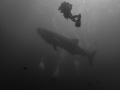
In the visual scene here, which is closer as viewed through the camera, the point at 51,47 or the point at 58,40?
the point at 58,40

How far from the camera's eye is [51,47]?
30.8 meters

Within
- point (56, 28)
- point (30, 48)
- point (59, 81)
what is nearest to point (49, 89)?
point (59, 81)

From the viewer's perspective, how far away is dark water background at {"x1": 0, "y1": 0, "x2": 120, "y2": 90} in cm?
2136

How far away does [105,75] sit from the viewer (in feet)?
103

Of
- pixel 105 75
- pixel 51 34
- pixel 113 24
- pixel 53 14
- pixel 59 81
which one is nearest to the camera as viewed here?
pixel 51 34

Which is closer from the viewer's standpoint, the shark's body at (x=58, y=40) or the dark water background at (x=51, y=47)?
the shark's body at (x=58, y=40)

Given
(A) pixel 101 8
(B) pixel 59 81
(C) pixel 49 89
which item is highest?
(A) pixel 101 8

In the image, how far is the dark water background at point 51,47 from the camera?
841 inches

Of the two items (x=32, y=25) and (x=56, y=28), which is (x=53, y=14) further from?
(x=32, y=25)

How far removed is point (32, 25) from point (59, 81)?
18.2 meters

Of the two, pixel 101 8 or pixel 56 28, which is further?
pixel 56 28

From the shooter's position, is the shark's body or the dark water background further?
the dark water background

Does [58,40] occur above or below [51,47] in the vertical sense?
below

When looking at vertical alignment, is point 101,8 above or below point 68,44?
above
